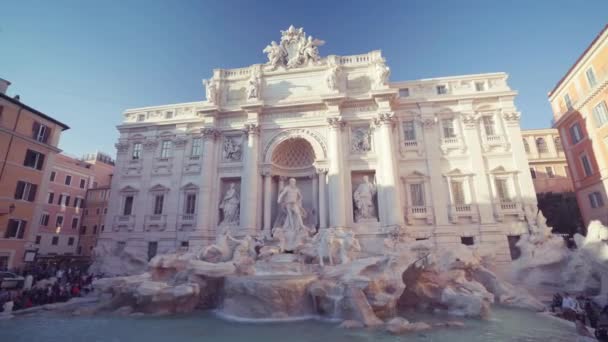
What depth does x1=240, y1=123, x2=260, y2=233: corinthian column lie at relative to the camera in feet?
60.7

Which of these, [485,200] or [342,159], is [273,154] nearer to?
[342,159]

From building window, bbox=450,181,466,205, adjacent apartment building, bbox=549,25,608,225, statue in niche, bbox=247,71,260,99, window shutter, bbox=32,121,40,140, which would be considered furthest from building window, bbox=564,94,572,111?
window shutter, bbox=32,121,40,140

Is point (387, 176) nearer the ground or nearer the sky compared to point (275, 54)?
nearer the ground

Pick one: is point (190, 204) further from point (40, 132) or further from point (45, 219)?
point (45, 219)

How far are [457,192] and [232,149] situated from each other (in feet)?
50.4

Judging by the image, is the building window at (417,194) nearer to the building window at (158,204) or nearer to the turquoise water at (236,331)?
the turquoise water at (236,331)

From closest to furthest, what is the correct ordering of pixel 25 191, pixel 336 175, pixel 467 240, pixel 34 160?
pixel 467 240
pixel 336 175
pixel 25 191
pixel 34 160

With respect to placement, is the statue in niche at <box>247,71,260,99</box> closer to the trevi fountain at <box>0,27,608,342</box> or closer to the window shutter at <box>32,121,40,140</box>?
the trevi fountain at <box>0,27,608,342</box>

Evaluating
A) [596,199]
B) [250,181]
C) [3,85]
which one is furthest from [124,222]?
[596,199]

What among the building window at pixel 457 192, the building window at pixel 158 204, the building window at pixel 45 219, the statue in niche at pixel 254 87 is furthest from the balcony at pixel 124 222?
the building window at pixel 457 192

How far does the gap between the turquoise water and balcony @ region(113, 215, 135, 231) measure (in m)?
11.5

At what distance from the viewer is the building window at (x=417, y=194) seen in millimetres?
18734

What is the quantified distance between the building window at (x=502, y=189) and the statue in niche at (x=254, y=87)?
16.6 metres

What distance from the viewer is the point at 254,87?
2061 cm
